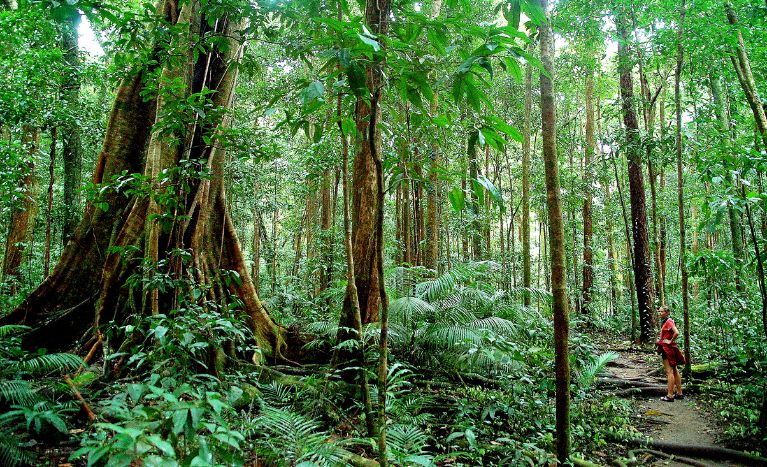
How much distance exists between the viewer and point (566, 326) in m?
3.50

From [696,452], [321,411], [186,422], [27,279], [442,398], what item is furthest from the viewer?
[27,279]

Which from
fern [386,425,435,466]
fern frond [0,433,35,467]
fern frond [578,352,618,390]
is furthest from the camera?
fern frond [578,352,618,390]

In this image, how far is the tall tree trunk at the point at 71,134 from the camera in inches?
332

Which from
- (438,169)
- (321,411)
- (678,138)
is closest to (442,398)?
(321,411)

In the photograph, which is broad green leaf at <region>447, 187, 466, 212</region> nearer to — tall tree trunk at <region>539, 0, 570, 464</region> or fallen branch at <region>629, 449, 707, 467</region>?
tall tree trunk at <region>539, 0, 570, 464</region>

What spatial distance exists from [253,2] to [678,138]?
748cm

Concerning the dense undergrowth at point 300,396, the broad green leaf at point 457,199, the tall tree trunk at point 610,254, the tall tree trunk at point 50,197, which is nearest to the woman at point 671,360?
the dense undergrowth at point 300,396

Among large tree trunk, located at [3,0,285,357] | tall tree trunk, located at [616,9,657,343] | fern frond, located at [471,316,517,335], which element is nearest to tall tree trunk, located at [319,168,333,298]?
large tree trunk, located at [3,0,285,357]

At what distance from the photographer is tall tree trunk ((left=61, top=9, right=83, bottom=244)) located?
27.6ft

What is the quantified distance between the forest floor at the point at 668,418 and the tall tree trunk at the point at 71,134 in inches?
402

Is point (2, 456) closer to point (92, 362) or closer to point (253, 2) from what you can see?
point (92, 362)

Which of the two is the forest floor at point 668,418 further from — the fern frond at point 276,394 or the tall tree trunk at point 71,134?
the tall tree trunk at point 71,134

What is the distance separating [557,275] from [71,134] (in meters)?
10.7

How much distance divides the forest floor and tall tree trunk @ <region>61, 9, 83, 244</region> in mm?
10220
